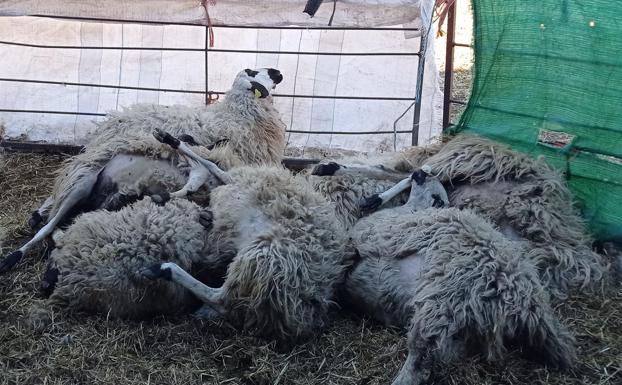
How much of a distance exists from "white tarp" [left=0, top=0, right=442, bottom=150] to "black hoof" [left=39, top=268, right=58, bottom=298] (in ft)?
9.76

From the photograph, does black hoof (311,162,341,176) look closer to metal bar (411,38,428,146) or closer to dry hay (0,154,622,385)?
dry hay (0,154,622,385)

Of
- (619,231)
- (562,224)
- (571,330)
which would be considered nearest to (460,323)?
(571,330)

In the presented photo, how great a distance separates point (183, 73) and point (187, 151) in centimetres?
243

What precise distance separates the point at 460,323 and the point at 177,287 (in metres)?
1.53

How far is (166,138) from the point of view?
4922mm

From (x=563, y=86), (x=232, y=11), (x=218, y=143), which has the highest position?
(x=232, y=11)

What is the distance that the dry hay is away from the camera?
3.62 m

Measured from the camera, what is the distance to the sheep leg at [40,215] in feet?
16.9

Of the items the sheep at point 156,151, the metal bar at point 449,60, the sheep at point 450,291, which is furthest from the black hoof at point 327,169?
the metal bar at point 449,60

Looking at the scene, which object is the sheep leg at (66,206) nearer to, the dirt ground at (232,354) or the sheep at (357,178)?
the dirt ground at (232,354)

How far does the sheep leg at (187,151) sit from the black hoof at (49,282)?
3.73ft

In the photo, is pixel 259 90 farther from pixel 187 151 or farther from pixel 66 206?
→ pixel 66 206

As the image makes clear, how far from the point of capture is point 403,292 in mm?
3963

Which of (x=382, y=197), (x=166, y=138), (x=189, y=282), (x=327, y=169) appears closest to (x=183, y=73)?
(x=166, y=138)
